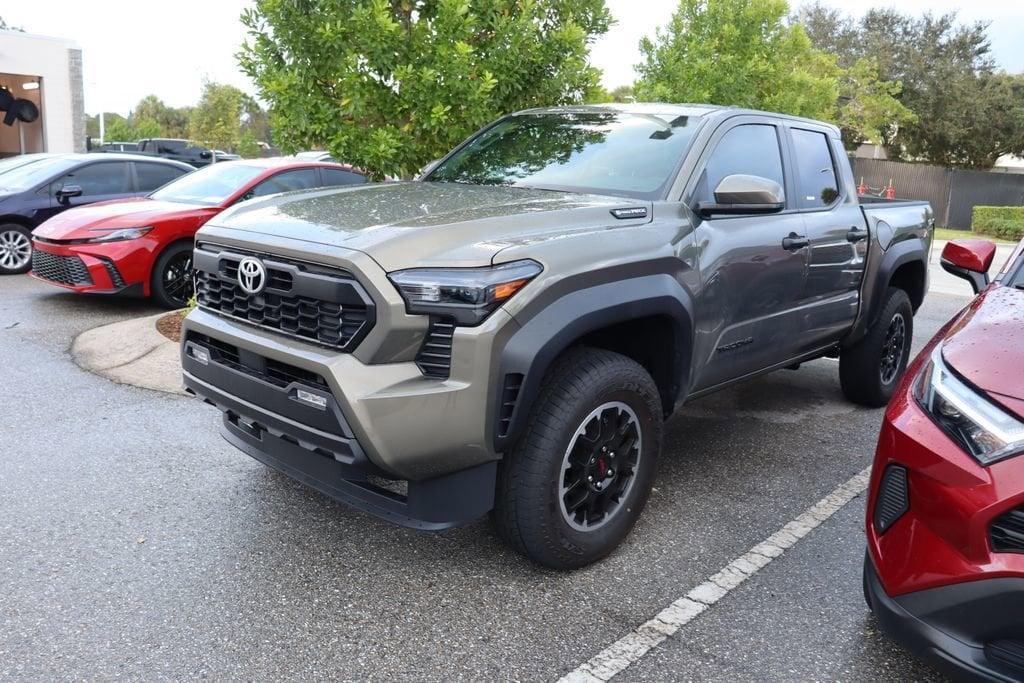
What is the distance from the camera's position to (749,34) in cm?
1245

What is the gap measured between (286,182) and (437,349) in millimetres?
6450

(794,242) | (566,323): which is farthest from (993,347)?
(794,242)

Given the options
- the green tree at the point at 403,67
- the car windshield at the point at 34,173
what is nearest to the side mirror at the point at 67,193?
the car windshield at the point at 34,173

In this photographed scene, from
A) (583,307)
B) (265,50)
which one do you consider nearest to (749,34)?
(265,50)

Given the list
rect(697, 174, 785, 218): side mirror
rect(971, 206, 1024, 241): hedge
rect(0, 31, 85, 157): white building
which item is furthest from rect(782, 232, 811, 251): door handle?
rect(0, 31, 85, 157): white building

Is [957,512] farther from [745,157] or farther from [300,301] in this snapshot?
[745,157]

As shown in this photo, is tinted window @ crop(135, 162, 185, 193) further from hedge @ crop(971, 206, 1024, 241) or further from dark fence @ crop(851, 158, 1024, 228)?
dark fence @ crop(851, 158, 1024, 228)

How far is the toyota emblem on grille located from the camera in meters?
3.09

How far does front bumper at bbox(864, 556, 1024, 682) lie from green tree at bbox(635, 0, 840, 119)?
34.1ft

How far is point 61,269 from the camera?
308 inches

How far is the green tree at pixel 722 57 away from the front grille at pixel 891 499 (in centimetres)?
1004

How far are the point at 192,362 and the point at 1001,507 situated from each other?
291 cm

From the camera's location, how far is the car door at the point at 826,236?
4570 millimetres

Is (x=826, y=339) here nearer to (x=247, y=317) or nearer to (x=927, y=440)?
(x=927, y=440)
